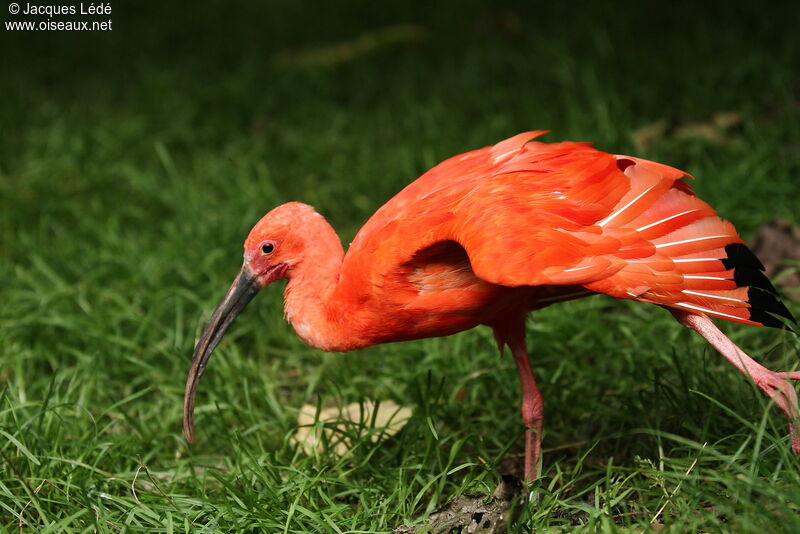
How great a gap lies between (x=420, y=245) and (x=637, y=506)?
1144 mm

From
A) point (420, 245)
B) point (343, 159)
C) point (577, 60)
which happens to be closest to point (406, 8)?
point (577, 60)

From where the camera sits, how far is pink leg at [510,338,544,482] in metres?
3.59

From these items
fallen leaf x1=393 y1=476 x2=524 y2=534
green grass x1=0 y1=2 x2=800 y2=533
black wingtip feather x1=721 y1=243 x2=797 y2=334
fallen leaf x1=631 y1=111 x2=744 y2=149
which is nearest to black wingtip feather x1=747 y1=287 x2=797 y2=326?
black wingtip feather x1=721 y1=243 x2=797 y2=334

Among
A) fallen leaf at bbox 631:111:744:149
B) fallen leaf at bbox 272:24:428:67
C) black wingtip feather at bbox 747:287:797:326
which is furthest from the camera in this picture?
fallen leaf at bbox 272:24:428:67

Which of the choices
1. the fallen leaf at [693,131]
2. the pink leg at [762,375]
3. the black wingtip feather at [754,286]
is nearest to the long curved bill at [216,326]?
the pink leg at [762,375]

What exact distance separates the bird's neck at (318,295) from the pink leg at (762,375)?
1213 millimetres

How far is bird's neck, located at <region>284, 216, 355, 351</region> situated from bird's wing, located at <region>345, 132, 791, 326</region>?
0.19 metres

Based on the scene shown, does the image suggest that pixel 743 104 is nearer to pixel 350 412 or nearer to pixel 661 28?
pixel 661 28

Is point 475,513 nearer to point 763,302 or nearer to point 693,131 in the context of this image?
point 763,302

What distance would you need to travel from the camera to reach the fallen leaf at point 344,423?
12.1 feet

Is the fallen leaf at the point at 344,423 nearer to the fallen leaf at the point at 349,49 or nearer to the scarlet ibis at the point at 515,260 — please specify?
the scarlet ibis at the point at 515,260

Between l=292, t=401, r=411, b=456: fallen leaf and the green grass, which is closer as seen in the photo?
the green grass

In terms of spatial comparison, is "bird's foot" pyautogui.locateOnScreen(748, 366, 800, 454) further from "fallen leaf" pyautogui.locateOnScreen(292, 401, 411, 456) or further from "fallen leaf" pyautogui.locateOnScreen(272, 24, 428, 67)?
"fallen leaf" pyautogui.locateOnScreen(272, 24, 428, 67)

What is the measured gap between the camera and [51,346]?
4.60 metres
